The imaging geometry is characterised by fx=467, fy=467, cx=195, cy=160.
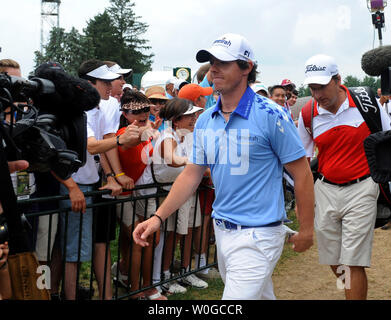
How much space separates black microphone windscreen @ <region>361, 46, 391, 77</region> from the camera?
2547 mm

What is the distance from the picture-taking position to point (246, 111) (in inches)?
115

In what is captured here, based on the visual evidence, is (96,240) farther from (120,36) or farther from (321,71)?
(120,36)

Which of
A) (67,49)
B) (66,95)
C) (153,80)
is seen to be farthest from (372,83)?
(66,95)

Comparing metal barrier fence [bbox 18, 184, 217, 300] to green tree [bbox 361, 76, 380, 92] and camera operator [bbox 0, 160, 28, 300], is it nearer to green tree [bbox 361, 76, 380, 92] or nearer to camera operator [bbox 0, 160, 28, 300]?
camera operator [bbox 0, 160, 28, 300]

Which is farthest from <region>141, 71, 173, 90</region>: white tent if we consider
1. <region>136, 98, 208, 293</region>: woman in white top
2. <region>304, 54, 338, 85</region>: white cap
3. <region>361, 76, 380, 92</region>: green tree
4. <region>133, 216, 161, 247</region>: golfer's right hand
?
<region>133, 216, 161, 247</region>: golfer's right hand

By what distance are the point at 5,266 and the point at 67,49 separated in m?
56.0

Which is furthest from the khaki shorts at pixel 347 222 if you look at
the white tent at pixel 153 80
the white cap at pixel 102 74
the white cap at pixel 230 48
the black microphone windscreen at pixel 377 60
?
the white tent at pixel 153 80

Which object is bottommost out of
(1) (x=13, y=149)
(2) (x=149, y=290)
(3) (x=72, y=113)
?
(2) (x=149, y=290)

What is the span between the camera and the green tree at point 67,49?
54031mm
